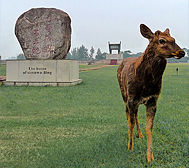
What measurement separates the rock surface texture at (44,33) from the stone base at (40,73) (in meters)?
0.50

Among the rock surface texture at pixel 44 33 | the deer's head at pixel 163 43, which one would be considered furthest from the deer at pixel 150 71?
the rock surface texture at pixel 44 33

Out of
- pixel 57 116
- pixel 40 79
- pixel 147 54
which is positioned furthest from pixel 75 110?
pixel 40 79

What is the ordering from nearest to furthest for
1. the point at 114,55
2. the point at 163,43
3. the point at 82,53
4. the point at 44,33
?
the point at 163,43, the point at 44,33, the point at 114,55, the point at 82,53

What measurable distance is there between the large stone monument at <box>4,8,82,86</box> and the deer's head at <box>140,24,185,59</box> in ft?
32.2

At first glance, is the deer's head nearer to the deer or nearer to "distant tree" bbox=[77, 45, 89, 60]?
the deer

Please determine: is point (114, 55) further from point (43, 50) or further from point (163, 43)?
point (163, 43)

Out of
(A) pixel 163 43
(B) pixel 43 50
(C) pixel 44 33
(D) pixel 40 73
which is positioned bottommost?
(D) pixel 40 73

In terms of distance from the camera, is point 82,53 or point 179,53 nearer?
point 179,53

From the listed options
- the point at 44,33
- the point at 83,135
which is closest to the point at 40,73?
the point at 44,33

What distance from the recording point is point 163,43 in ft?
9.50

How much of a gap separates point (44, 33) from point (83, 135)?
370 inches

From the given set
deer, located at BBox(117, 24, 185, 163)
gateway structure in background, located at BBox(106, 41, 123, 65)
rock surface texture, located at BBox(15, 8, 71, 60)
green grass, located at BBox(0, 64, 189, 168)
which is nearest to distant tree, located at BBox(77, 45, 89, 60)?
gateway structure in background, located at BBox(106, 41, 123, 65)

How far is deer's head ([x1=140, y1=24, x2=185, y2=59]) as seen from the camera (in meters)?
2.77

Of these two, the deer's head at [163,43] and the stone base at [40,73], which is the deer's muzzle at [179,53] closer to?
the deer's head at [163,43]
